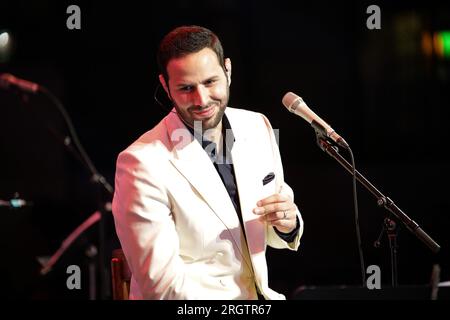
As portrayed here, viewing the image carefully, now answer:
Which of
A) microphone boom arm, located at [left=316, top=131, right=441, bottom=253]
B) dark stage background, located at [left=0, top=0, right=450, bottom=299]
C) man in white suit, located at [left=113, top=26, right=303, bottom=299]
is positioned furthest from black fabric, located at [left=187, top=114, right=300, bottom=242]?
dark stage background, located at [left=0, top=0, right=450, bottom=299]

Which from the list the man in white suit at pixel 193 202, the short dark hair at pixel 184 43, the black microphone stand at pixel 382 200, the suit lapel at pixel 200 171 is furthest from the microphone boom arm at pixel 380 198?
the short dark hair at pixel 184 43

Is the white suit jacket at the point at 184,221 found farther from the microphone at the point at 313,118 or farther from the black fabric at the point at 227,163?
the microphone at the point at 313,118

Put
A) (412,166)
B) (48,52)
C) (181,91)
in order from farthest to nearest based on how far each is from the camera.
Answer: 1. (412,166)
2. (48,52)
3. (181,91)

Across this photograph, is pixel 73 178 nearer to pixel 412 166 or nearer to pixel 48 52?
pixel 48 52

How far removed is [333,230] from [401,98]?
1.16 m

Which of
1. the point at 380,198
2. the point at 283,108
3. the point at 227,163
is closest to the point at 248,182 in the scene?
the point at 227,163

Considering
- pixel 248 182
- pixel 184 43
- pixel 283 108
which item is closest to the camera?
pixel 184 43

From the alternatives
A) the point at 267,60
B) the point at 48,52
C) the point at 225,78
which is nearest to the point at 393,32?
the point at 267,60

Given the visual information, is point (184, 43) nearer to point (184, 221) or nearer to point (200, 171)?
point (200, 171)

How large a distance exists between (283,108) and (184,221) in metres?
2.77

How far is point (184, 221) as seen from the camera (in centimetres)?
264

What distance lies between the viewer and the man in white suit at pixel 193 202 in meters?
2.54

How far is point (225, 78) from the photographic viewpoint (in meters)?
2.75

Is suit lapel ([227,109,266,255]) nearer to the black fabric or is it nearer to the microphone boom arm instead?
the black fabric
